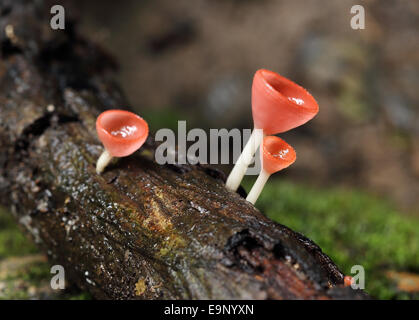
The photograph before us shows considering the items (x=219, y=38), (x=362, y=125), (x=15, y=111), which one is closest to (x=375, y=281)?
(x=15, y=111)

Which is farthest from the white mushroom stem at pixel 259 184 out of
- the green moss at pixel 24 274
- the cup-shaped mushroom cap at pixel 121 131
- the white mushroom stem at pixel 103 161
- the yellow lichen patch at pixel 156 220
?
the green moss at pixel 24 274

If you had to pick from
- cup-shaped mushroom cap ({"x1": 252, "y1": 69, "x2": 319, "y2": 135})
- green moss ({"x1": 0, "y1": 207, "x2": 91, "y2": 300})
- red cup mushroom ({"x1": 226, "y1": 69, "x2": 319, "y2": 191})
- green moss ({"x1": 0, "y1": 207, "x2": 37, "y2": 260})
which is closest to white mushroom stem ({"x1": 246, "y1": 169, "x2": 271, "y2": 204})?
red cup mushroom ({"x1": 226, "y1": 69, "x2": 319, "y2": 191})

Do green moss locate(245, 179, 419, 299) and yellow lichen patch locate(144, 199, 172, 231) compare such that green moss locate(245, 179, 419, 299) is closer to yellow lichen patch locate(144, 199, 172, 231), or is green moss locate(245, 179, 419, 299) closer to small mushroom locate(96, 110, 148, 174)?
yellow lichen patch locate(144, 199, 172, 231)

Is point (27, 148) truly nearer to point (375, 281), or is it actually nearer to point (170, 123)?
point (375, 281)

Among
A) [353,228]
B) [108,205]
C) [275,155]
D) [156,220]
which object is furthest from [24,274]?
[353,228]

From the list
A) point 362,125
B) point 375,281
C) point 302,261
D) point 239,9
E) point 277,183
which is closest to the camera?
point 302,261

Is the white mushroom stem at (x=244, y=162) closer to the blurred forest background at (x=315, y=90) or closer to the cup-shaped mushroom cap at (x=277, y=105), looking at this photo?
the cup-shaped mushroom cap at (x=277, y=105)

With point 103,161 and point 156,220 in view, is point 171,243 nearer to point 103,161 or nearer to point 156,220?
point 156,220
